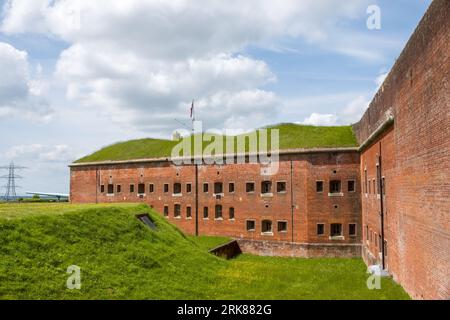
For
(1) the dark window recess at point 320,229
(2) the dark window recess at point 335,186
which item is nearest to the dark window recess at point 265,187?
(1) the dark window recess at point 320,229

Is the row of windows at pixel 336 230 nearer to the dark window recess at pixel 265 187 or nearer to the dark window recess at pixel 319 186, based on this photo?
the dark window recess at pixel 319 186

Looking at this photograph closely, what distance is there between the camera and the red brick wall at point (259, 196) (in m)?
26.6

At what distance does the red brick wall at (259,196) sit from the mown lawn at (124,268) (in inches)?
295

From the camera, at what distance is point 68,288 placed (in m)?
11.4

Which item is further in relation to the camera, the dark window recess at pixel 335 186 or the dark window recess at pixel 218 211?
the dark window recess at pixel 218 211

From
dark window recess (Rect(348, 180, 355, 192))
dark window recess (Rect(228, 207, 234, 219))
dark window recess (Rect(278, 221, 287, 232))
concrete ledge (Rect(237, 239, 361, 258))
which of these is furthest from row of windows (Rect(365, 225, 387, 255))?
dark window recess (Rect(228, 207, 234, 219))

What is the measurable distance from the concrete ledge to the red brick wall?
34cm

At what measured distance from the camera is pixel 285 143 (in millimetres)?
29188

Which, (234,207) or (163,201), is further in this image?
(163,201)

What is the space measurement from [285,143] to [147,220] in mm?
11915
